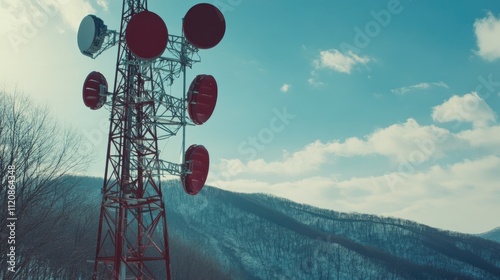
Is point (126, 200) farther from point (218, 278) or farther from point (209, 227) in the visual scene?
point (209, 227)

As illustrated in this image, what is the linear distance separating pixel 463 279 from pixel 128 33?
7408 inches

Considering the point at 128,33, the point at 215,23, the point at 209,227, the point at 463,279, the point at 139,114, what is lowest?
the point at 463,279

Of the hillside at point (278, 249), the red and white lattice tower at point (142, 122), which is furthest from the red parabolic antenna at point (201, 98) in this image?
the hillside at point (278, 249)

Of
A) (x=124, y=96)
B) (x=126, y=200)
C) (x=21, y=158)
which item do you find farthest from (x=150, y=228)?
(x=21, y=158)

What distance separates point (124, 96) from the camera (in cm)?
1545

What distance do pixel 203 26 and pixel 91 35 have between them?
13.7 feet

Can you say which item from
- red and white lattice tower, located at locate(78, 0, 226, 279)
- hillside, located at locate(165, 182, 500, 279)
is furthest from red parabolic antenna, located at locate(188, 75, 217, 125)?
hillside, located at locate(165, 182, 500, 279)

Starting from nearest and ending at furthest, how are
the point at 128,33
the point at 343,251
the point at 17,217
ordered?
the point at 128,33
the point at 17,217
the point at 343,251

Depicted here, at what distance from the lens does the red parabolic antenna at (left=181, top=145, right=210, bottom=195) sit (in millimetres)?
15422

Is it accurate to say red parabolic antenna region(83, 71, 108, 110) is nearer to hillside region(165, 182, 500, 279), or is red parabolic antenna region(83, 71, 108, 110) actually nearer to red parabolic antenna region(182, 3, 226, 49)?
red parabolic antenna region(182, 3, 226, 49)

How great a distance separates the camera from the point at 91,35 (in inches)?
615

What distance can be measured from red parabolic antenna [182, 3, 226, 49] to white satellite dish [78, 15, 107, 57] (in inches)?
128

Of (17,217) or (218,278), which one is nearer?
(17,217)

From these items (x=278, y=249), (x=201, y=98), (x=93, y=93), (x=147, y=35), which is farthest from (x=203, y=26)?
(x=278, y=249)
